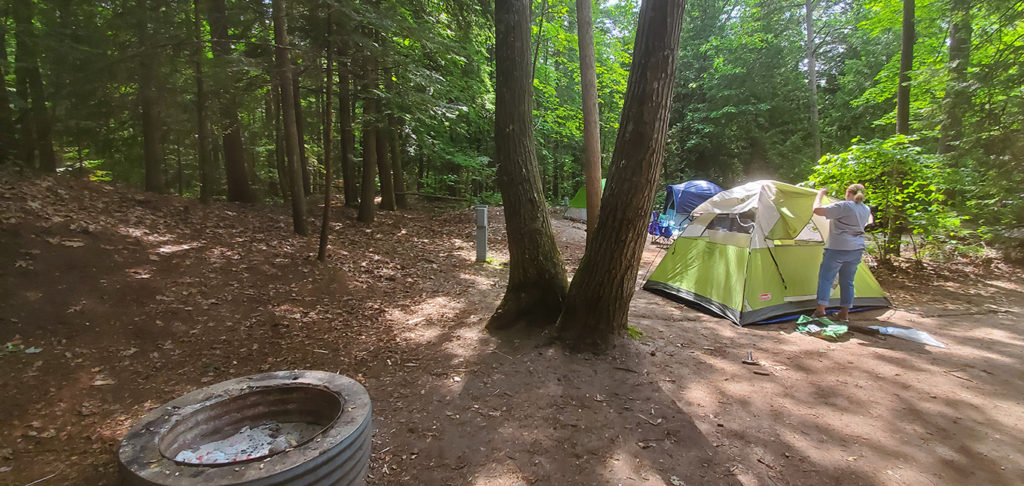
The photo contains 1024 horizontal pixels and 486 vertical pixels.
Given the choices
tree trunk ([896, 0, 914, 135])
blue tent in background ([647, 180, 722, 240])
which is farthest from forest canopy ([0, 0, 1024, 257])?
blue tent in background ([647, 180, 722, 240])

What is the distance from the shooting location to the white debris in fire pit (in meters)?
1.96

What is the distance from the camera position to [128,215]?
20.7 feet

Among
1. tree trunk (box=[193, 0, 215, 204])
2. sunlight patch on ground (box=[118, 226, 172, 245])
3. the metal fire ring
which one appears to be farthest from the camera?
tree trunk (box=[193, 0, 215, 204])

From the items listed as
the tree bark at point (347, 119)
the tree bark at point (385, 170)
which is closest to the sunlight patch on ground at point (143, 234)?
the tree bark at point (347, 119)

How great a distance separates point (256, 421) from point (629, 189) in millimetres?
2961

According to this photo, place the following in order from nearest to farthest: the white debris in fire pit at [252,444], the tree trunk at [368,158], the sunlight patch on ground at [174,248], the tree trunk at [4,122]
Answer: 1. the white debris in fire pit at [252,444]
2. the sunlight patch on ground at [174,248]
3. the tree trunk at [4,122]
4. the tree trunk at [368,158]

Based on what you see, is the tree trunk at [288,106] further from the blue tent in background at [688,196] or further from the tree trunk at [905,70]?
the tree trunk at [905,70]

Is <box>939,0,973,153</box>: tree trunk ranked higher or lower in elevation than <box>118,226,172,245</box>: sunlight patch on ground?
higher

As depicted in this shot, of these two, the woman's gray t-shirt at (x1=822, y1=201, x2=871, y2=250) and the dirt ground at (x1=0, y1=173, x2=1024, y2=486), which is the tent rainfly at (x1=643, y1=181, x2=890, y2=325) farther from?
the woman's gray t-shirt at (x1=822, y1=201, x2=871, y2=250)

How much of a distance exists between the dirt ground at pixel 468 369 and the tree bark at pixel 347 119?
322 cm

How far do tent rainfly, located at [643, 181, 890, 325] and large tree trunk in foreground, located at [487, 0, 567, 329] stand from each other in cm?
252

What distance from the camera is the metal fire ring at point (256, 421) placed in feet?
5.09

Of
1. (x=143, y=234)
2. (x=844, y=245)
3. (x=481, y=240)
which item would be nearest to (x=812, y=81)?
(x=844, y=245)

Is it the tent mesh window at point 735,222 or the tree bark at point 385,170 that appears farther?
the tree bark at point 385,170
